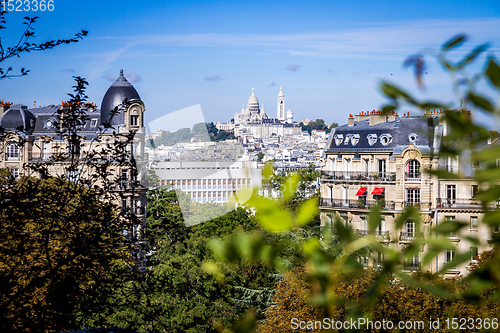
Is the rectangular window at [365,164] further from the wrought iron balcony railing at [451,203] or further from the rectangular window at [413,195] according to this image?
the wrought iron balcony railing at [451,203]

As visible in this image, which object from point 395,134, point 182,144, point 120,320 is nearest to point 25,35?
point 120,320

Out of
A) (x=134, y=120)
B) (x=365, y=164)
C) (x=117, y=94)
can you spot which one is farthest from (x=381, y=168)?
(x=117, y=94)

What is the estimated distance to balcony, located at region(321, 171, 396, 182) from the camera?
1143 inches

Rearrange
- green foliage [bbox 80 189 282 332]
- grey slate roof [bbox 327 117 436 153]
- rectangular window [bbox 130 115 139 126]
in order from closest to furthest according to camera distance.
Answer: green foliage [bbox 80 189 282 332] → grey slate roof [bbox 327 117 436 153] → rectangular window [bbox 130 115 139 126]

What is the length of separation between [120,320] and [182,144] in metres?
13.0

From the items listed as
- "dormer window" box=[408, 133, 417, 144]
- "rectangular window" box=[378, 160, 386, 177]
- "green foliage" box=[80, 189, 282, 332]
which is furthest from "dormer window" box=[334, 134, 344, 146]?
"green foliage" box=[80, 189, 282, 332]

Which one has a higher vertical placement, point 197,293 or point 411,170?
point 411,170

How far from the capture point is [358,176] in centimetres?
3023

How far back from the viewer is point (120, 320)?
15.9m

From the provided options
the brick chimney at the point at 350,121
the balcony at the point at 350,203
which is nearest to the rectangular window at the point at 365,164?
the balcony at the point at 350,203

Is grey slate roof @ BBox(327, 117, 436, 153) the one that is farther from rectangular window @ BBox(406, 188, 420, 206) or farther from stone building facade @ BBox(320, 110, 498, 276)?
rectangular window @ BBox(406, 188, 420, 206)

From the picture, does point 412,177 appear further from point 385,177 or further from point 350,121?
point 350,121

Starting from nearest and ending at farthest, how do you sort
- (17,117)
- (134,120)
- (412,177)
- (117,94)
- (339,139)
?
(412,177) < (339,139) < (134,120) < (117,94) < (17,117)

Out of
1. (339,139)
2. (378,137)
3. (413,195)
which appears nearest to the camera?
(413,195)
